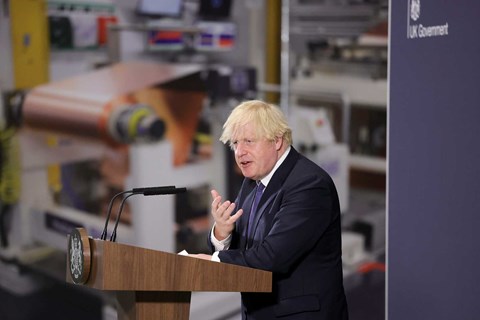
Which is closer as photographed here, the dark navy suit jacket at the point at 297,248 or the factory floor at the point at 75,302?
the dark navy suit jacket at the point at 297,248

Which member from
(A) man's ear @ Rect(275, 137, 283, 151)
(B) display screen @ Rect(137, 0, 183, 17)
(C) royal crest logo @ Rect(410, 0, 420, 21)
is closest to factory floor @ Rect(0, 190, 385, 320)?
(B) display screen @ Rect(137, 0, 183, 17)

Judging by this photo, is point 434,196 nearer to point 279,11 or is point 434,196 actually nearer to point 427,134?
point 427,134

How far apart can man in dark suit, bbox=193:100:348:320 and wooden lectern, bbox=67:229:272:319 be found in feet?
0.24

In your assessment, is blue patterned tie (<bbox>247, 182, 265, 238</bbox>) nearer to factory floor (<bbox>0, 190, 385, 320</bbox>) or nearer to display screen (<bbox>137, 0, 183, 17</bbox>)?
factory floor (<bbox>0, 190, 385, 320</bbox>)

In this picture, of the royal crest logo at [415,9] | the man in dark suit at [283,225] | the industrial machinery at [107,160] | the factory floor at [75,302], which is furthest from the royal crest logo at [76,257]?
the factory floor at [75,302]

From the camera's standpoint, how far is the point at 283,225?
70.5 inches

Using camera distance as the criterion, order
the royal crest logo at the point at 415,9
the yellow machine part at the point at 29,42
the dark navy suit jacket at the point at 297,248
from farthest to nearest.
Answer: the yellow machine part at the point at 29,42 < the royal crest logo at the point at 415,9 < the dark navy suit jacket at the point at 297,248

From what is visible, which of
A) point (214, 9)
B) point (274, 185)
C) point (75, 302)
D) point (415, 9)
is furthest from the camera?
point (214, 9)

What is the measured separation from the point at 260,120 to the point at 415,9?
89 centimetres

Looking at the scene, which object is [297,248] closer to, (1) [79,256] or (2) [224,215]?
(2) [224,215]

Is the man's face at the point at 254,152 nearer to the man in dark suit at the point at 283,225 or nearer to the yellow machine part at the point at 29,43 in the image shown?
the man in dark suit at the point at 283,225

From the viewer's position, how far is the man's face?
1.83m

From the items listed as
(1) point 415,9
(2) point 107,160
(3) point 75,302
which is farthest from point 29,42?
(1) point 415,9

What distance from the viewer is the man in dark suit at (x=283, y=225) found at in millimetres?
1791
